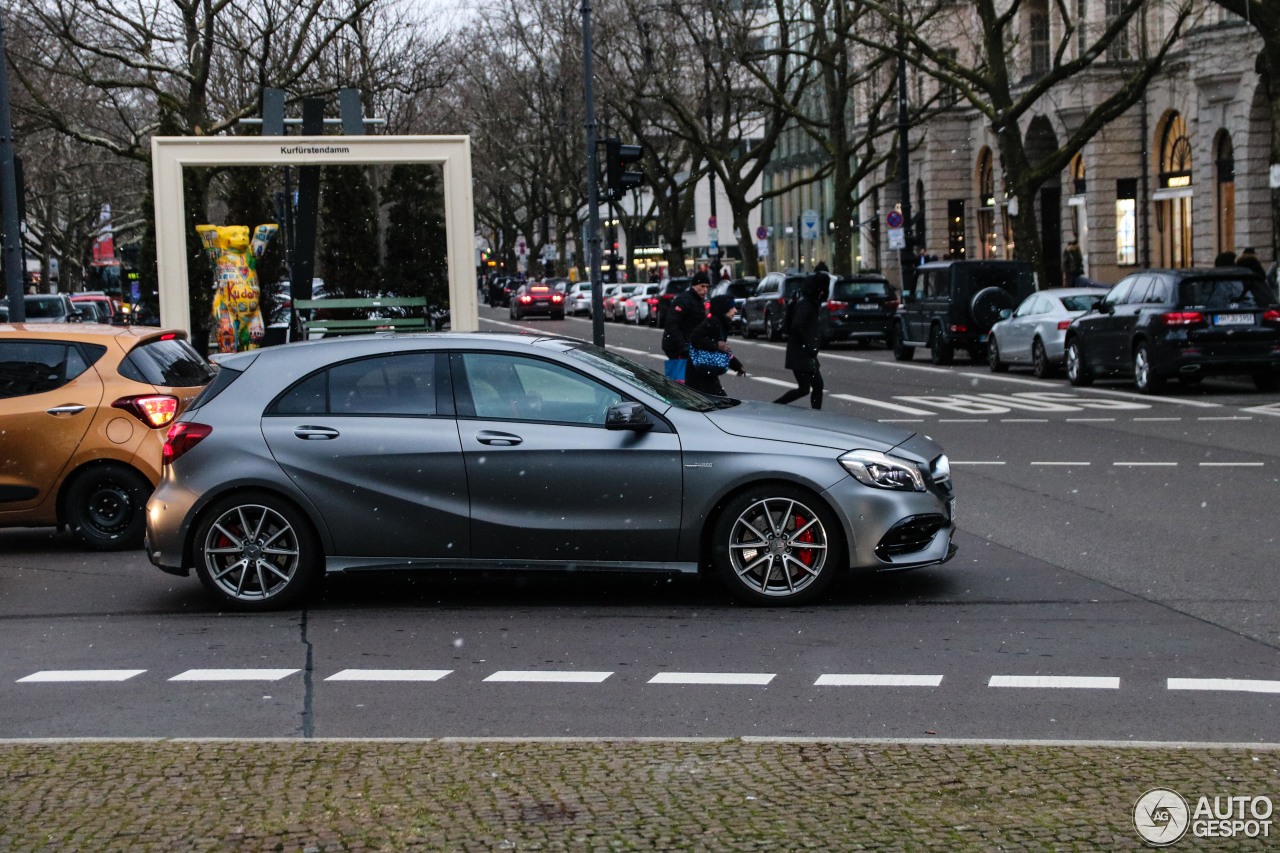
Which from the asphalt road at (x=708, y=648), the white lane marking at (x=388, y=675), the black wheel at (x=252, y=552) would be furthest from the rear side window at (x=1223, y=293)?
the white lane marking at (x=388, y=675)

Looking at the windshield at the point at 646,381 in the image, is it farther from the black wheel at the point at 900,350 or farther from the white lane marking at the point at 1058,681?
the black wheel at the point at 900,350

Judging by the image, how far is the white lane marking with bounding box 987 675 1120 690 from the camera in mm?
6965

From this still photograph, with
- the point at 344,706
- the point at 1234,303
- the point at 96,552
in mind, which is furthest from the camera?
the point at 1234,303

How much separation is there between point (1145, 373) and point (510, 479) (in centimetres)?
1632

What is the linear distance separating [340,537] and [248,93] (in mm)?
38885

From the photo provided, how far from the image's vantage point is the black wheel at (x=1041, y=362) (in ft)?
90.3

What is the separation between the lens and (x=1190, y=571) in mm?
9742

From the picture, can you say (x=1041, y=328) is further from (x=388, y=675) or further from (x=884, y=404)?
(x=388, y=675)

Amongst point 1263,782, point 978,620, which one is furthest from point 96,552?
point 1263,782

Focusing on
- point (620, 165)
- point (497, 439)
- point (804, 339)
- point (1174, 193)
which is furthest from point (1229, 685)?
point (1174, 193)

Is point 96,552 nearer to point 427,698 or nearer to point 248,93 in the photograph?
point 427,698

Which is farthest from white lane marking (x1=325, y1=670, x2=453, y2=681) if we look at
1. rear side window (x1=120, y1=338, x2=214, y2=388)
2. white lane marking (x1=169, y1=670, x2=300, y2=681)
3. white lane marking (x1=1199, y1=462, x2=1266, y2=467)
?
white lane marking (x1=1199, y1=462, x2=1266, y2=467)

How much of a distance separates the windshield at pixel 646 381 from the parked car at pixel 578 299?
60.8 meters

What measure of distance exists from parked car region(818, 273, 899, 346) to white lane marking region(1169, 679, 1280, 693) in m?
31.9
